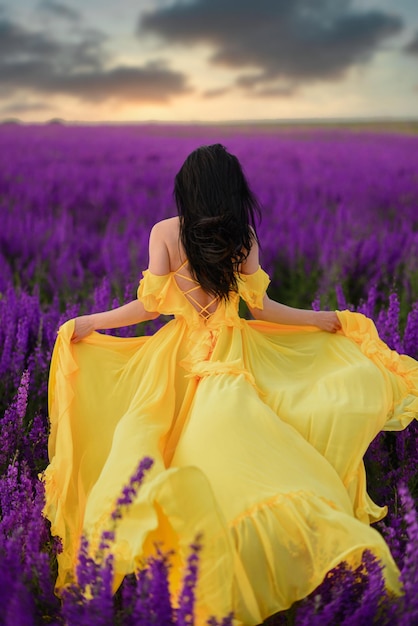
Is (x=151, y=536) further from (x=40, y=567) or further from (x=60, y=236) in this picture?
(x=60, y=236)

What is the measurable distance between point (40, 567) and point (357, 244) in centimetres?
308

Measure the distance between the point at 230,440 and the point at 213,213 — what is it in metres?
0.68

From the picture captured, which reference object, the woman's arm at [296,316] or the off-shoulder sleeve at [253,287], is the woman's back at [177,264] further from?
the woman's arm at [296,316]

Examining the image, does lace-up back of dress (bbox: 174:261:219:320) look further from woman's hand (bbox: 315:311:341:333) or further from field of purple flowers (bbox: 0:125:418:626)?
field of purple flowers (bbox: 0:125:418:626)

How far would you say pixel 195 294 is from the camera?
1779 millimetres

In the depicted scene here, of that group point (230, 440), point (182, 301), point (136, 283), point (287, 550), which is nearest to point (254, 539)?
point (287, 550)

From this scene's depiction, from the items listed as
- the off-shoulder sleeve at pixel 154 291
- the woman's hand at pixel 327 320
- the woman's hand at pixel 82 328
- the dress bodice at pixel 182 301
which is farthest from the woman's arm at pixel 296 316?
the woman's hand at pixel 82 328

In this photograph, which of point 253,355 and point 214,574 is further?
point 253,355

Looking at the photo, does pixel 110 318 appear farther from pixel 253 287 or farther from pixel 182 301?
pixel 253 287

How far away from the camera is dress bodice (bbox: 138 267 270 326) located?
68.9 inches

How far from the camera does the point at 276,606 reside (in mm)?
1182

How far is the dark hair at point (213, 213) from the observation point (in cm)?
165

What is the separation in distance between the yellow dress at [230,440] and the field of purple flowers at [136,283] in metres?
0.08

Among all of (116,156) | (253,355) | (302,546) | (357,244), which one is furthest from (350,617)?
(116,156)
